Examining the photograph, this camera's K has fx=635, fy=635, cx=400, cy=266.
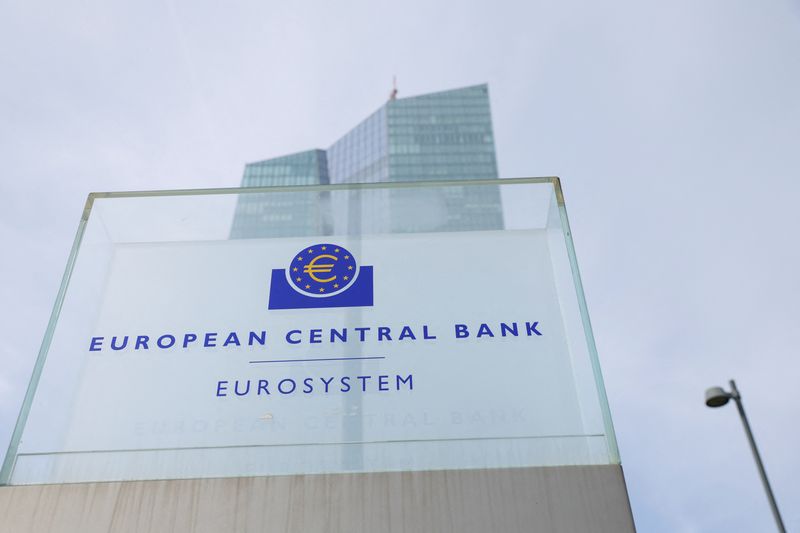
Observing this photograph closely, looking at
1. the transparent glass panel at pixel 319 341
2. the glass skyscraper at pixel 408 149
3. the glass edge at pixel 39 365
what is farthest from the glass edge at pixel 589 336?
the glass skyscraper at pixel 408 149

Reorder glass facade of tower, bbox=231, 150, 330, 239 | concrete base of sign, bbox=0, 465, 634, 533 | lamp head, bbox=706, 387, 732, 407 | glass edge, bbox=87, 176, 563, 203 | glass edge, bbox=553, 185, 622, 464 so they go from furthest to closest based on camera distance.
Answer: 1. lamp head, bbox=706, 387, 732, 407
2. glass edge, bbox=87, 176, 563, 203
3. glass facade of tower, bbox=231, 150, 330, 239
4. glass edge, bbox=553, 185, 622, 464
5. concrete base of sign, bbox=0, 465, 634, 533

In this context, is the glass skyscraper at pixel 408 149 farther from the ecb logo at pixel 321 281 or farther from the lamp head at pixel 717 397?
the ecb logo at pixel 321 281

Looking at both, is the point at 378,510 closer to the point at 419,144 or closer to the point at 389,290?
the point at 389,290

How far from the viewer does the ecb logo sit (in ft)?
17.2

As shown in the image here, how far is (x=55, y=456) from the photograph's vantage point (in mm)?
4387

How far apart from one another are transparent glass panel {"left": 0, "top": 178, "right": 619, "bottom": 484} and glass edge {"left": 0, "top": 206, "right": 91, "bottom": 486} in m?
0.01

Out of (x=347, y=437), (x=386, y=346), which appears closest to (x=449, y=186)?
(x=386, y=346)

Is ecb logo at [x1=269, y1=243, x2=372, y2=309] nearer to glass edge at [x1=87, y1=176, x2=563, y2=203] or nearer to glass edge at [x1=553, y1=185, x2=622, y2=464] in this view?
glass edge at [x1=87, y1=176, x2=563, y2=203]

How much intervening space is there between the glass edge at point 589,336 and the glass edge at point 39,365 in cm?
407

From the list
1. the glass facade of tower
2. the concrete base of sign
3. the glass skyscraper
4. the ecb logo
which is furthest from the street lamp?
the glass skyscraper

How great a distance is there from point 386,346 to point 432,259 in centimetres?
99

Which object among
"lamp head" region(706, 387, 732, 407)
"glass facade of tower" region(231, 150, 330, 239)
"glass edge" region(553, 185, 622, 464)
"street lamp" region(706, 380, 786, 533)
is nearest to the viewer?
"glass edge" region(553, 185, 622, 464)

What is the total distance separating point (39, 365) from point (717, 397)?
641cm

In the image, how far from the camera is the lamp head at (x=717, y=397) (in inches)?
264
